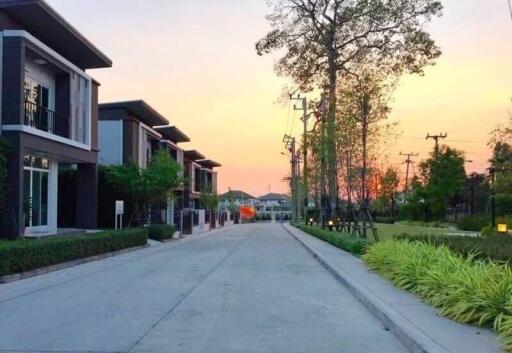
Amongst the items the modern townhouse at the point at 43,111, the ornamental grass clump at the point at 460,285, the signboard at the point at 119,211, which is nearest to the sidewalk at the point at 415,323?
the ornamental grass clump at the point at 460,285

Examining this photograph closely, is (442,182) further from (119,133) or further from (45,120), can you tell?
(45,120)

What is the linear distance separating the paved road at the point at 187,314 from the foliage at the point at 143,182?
15921 millimetres

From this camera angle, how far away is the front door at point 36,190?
24812 mm

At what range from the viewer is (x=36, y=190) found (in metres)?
26.1

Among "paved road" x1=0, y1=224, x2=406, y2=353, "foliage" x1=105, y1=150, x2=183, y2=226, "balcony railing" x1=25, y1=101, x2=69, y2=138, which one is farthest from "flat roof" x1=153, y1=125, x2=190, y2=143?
"paved road" x1=0, y1=224, x2=406, y2=353

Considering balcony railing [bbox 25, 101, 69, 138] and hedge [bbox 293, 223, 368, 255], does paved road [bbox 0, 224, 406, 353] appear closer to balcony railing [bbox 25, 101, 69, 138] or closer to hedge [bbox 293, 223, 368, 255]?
hedge [bbox 293, 223, 368, 255]

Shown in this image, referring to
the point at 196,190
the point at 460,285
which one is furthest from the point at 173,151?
the point at 460,285

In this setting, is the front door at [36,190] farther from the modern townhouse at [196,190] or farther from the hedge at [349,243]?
the modern townhouse at [196,190]

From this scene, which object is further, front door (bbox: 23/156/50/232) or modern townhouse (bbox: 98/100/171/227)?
modern townhouse (bbox: 98/100/171/227)

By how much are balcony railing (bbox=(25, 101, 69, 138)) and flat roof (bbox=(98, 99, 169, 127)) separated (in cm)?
1186

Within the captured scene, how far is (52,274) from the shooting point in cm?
1672

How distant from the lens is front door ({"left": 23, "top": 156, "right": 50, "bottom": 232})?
24.8 m

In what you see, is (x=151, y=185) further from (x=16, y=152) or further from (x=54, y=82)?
(x=16, y=152)

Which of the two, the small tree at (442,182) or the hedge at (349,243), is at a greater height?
the small tree at (442,182)
